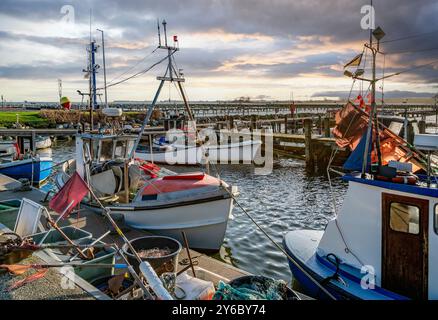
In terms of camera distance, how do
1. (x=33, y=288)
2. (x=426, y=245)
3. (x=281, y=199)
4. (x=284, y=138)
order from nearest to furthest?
(x=33, y=288) → (x=426, y=245) → (x=281, y=199) → (x=284, y=138)

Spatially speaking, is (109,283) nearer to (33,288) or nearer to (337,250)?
(33,288)

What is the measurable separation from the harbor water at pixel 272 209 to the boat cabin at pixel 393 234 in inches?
133

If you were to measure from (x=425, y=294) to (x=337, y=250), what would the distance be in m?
1.76

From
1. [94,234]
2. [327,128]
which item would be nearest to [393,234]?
[94,234]

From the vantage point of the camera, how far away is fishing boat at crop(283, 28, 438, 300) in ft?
19.4

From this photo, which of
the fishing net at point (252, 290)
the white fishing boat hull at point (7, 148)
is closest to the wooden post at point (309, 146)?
the fishing net at point (252, 290)

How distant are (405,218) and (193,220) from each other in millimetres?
5892

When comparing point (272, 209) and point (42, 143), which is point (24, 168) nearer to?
point (272, 209)

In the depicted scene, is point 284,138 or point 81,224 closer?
point 81,224

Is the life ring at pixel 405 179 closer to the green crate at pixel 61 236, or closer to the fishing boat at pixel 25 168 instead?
the green crate at pixel 61 236

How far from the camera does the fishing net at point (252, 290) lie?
5066mm

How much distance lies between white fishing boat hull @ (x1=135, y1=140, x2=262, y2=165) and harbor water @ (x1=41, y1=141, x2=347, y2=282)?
2.59 feet
